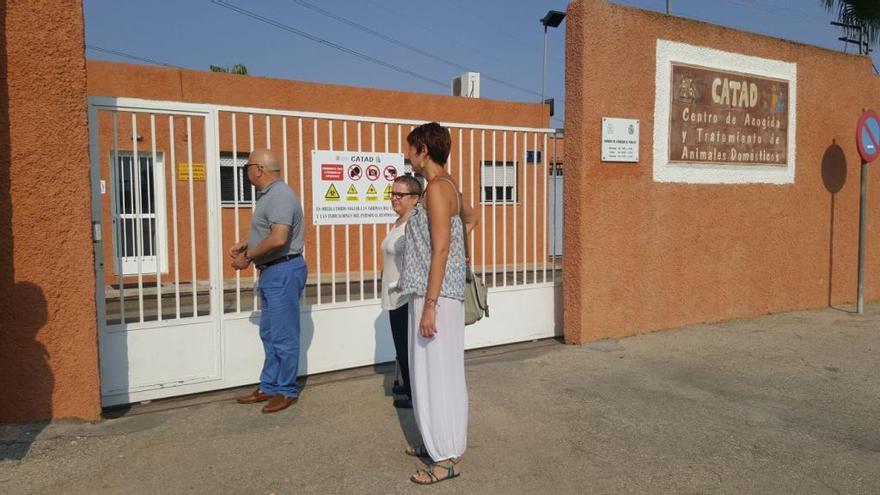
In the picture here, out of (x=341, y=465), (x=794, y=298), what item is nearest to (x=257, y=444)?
(x=341, y=465)

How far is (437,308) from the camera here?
322 cm

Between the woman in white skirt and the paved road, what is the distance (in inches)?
10.0

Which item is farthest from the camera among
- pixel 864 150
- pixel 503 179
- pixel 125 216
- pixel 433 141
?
pixel 864 150

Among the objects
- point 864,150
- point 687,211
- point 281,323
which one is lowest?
point 281,323

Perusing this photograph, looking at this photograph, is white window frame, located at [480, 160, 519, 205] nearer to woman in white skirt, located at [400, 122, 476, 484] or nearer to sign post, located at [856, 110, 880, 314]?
woman in white skirt, located at [400, 122, 476, 484]

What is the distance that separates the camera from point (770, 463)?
11.7 feet

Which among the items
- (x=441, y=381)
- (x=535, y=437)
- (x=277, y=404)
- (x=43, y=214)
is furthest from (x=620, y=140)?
(x=43, y=214)

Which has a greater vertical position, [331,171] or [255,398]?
[331,171]

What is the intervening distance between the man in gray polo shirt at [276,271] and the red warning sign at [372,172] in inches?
41.7

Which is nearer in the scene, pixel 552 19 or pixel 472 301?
pixel 472 301

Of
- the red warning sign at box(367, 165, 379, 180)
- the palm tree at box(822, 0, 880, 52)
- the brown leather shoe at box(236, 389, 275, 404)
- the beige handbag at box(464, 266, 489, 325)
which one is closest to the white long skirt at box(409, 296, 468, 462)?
the beige handbag at box(464, 266, 489, 325)

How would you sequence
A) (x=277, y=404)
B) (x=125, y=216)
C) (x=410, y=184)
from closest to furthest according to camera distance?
(x=410, y=184)
(x=277, y=404)
(x=125, y=216)

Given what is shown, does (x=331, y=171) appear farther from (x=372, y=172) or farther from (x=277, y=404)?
(x=277, y=404)

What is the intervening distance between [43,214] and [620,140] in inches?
189
